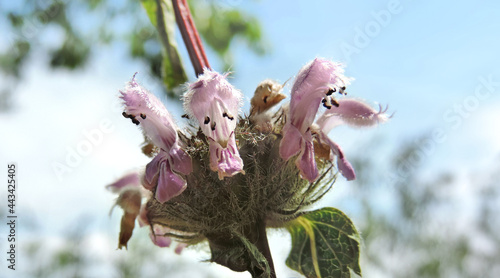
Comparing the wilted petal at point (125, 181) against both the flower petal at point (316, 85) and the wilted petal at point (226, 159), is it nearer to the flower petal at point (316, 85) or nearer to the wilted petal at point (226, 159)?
the wilted petal at point (226, 159)

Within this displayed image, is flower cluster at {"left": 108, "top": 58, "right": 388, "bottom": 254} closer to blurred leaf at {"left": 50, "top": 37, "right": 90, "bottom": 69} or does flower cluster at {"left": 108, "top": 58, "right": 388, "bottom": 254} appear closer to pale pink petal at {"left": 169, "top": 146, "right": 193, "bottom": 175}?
pale pink petal at {"left": 169, "top": 146, "right": 193, "bottom": 175}

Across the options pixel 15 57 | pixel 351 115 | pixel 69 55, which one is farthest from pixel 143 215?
pixel 15 57

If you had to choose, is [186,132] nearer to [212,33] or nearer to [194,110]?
[194,110]

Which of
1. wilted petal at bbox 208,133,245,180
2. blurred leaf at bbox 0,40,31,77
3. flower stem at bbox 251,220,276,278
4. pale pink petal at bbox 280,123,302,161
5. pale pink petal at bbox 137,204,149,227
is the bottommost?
flower stem at bbox 251,220,276,278

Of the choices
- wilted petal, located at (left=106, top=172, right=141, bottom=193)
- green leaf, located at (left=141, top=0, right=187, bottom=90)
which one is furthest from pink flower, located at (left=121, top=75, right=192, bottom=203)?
green leaf, located at (left=141, top=0, right=187, bottom=90)

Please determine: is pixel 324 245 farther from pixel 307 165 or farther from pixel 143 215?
pixel 143 215
